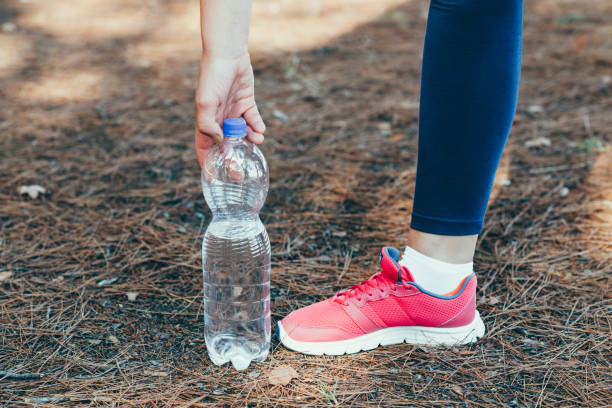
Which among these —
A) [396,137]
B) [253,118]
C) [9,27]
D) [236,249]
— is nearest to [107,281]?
[236,249]

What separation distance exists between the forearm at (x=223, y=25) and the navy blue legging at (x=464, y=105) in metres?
0.53

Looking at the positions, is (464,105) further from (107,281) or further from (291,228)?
(107,281)

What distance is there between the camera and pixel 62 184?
2842 mm

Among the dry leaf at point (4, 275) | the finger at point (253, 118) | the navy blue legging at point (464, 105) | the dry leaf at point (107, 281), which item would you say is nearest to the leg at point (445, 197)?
the navy blue legging at point (464, 105)

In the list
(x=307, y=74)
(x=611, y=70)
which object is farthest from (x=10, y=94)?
(x=611, y=70)

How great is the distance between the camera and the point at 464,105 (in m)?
1.52

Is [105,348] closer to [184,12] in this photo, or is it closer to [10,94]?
[10,94]

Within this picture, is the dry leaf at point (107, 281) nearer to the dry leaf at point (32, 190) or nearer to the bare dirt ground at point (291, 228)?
the bare dirt ground at point (291, 228)

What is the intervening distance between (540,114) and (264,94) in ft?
6.62

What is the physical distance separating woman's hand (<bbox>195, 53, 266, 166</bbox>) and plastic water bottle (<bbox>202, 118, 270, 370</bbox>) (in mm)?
207

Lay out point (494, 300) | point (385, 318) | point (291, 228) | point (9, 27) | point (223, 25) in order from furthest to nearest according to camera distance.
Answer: point (9, 27) → point (291, 228) → point (494, 300) → point (385, 318) → point (223, 25)

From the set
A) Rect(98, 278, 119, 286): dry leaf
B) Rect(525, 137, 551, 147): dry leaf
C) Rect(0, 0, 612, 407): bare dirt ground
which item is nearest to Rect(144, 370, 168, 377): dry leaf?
Rect(0, 0, 612, 407): bare dirt ground

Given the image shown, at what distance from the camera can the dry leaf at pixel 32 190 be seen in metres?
2.69

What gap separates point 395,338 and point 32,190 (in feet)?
6.47
